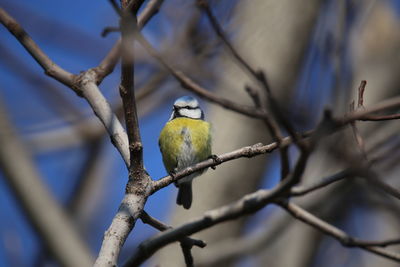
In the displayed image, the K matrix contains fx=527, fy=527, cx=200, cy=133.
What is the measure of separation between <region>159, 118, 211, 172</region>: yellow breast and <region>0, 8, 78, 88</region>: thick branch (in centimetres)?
174

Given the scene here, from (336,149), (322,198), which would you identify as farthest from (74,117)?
(336,149)

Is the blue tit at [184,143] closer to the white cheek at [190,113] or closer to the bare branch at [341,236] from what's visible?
the white cheek at [190,113]

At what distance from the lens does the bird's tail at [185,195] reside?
4317 mm

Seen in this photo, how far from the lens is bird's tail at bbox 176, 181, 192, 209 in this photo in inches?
170

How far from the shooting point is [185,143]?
396cm

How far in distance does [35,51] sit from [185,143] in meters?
1.82

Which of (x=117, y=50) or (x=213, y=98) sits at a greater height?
(x=117, y=50)

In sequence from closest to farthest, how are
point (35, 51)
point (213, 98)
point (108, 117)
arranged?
point (213, 98) → point (108, 117) → point (35, 51)

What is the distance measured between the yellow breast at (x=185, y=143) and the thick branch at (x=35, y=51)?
1.74 meters

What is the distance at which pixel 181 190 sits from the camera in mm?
4391

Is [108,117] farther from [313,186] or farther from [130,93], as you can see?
[313,186]

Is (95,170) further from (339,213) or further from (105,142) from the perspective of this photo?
(339,213)

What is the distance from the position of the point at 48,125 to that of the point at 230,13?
188 cm

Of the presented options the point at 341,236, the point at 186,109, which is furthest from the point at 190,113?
the point at 341,236
